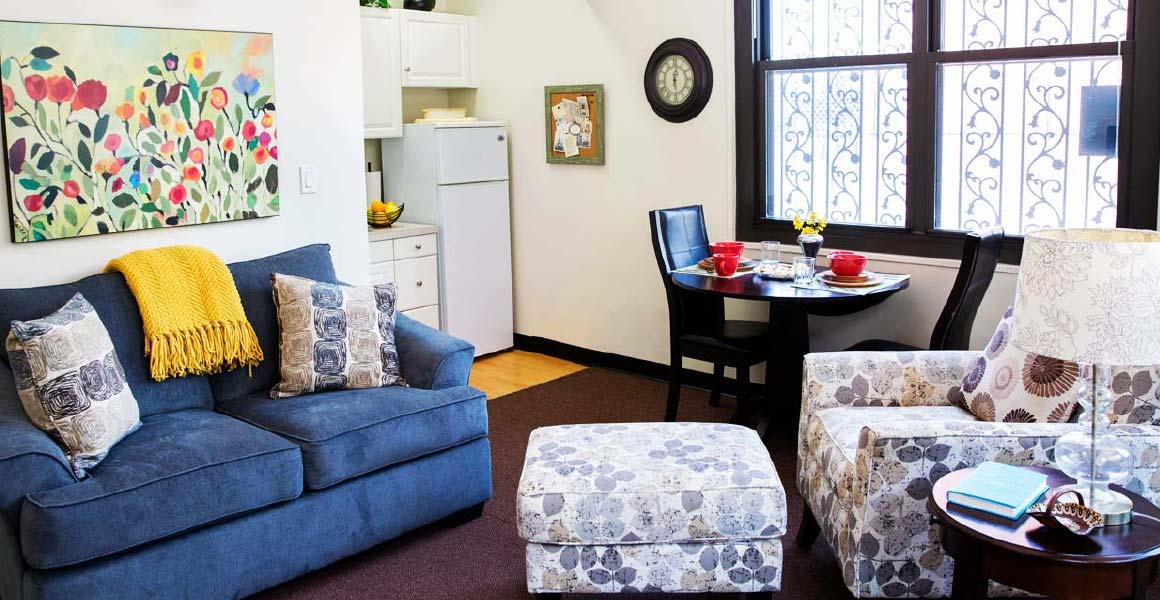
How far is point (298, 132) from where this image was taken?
4.27 metres

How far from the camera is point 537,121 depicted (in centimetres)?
588

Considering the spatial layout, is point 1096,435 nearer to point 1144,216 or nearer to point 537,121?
point 1144,216

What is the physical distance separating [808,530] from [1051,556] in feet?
4.20

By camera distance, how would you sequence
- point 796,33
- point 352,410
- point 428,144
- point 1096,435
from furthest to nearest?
point 428,144 < point 796,33 < point 352,410 < point 1096,435

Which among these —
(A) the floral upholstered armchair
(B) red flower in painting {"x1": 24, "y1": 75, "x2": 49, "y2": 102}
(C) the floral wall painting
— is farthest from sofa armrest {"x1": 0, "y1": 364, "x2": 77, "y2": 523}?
(A) the floral upholstered armchair

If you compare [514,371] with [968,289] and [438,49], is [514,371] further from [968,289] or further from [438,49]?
[968,289]

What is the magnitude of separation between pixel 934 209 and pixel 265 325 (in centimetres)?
271

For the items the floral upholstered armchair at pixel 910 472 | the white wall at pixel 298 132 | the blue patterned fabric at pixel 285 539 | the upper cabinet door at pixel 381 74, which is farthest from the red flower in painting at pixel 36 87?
the floral upholstered armchair at pixel 910 472

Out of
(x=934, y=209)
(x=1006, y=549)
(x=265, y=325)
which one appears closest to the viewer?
(x=1006, y=549)

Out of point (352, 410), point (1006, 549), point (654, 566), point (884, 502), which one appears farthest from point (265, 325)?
point (1006, 549)

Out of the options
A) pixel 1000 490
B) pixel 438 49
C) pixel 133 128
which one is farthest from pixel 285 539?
pixel 438 49

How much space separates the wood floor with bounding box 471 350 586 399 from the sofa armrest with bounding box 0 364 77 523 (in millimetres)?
2592

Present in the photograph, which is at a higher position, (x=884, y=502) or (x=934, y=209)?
(x=934, y=209)

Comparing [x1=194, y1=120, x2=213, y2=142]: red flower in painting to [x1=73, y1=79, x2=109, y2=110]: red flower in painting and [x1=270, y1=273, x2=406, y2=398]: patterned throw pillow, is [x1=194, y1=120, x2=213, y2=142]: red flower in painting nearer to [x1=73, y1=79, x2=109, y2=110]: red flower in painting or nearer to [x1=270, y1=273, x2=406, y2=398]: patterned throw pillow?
[x1=73, y1=79, x2=109, y2=110]: red flower in painting
